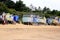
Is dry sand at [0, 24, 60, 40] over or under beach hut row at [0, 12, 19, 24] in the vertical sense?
under

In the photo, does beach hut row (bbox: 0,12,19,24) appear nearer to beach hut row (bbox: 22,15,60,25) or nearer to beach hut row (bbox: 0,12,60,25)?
beach hut row (bbox: 0,12,60,25)

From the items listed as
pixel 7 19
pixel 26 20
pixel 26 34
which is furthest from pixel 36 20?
pixel 26 34

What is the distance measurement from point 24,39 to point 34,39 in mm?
551

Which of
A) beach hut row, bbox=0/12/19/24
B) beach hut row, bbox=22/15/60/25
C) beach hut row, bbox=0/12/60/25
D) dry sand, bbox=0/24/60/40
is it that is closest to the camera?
dry sand, bbox=0/24/60/40

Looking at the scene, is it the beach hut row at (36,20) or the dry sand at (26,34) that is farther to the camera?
the beach hut row at (36,20)

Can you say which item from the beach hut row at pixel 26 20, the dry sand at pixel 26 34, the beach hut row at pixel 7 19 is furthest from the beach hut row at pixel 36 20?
the dry sand at pixel 26 34

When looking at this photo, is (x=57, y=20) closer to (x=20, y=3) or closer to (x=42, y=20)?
(x=42, y=20)

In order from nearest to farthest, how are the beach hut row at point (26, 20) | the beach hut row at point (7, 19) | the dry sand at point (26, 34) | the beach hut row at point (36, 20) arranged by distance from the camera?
1. the dry sand at point (26, 34)
2. the beach hut row at point (7, 19)
3. the beach hut row at point (26, 20)
4. the beach hut row at point (36, 20)

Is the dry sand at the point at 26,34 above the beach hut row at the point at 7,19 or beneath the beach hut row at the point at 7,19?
beneath

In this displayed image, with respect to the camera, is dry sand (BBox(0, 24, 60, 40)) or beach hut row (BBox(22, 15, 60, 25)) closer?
dry sand (BBox(0, 24, 60, 40))

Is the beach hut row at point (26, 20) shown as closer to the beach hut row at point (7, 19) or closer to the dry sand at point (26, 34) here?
the beach hut row at point (7, 19)

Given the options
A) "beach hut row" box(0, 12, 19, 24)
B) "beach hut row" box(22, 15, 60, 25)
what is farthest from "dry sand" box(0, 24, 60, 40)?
"beach hut row" box(22, 15, 60, 25)

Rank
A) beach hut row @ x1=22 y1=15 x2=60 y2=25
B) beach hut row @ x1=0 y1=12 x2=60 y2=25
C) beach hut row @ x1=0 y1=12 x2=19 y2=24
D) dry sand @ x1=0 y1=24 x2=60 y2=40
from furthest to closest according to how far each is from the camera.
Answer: beach hut row @ x1=22 y1=15 x2=60 y2=25, beach hut row @ x1=0 y1=12 x2=60 y2=25, beach hut row @ x1=0 y1=12 x2=19 y2=24, dry sand @ x1=0 y1=24 x2=60 y2=40

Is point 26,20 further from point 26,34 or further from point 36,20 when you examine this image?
point 26,34
